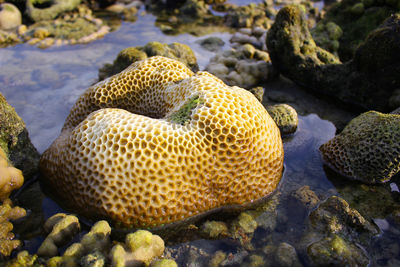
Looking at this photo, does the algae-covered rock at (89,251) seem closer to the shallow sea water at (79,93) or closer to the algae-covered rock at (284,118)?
the shallow sea water at (79,93)

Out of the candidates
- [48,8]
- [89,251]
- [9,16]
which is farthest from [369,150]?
[48,8]

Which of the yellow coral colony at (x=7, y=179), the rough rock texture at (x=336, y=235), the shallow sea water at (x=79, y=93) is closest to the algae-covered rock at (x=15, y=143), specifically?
the yellow coral colony at (x=7, y=179)

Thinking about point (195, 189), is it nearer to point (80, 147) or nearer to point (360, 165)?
point (80, 147)

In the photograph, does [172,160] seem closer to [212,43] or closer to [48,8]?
[212,43]

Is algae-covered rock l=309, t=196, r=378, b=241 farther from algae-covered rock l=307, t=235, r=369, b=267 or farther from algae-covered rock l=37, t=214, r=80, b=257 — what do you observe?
algae-covered rock l=37, t=214, r=80, b=257

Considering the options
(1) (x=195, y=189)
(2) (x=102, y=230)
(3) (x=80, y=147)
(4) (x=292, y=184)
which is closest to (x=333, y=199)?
(4) (x=292, y=184)

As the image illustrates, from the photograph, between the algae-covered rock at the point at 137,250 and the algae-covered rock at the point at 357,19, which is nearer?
the algae-covered rock at the point at 137,250

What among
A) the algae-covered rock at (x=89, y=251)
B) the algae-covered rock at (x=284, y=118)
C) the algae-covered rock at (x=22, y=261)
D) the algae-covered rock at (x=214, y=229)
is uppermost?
the algae-covered rock at (x=284, y=118)
